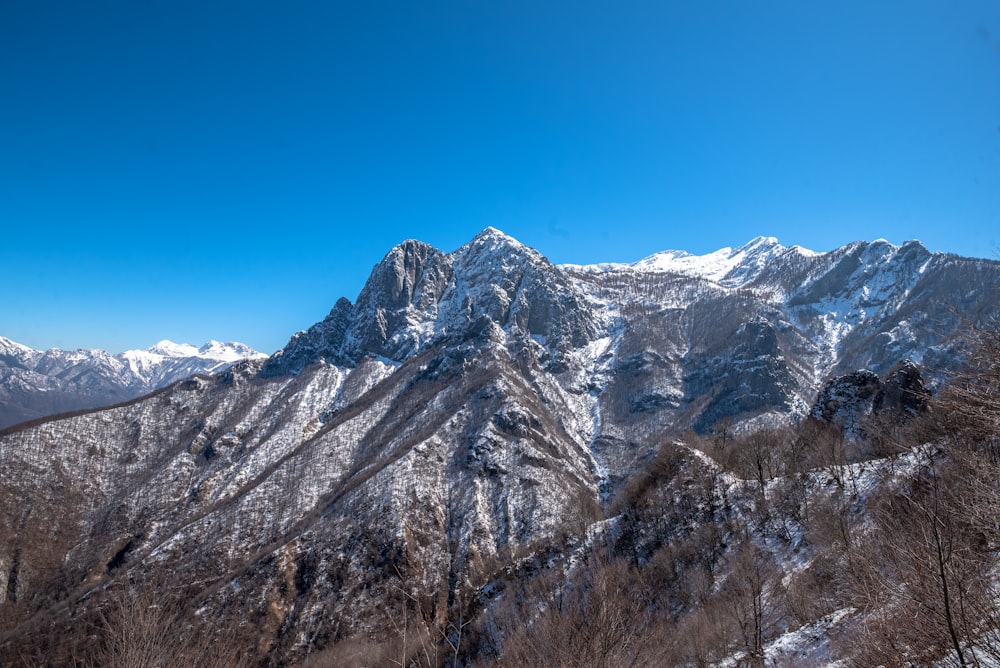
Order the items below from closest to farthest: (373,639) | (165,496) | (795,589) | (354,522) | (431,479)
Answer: (795,589) < (373,639) < (354,522) < (431,479) < (165,496)

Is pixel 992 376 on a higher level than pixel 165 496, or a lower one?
higher

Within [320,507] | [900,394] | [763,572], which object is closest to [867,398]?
[900,394]

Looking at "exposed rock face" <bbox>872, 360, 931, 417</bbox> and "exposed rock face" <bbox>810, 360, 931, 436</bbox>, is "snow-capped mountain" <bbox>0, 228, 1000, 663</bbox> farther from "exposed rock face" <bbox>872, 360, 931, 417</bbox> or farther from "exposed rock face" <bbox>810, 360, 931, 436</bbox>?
"exposed rock face" <bbox>810, 360, 931, 436</bbox>

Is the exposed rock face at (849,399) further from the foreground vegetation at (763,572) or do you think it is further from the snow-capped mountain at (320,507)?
the snow-capped mountain at (320,507)

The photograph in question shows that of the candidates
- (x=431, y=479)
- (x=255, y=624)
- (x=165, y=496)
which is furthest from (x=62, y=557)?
→ (x=431, y=479)

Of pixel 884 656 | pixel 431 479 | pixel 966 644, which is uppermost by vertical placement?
pixel 966 644

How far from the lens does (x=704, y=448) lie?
239 ft

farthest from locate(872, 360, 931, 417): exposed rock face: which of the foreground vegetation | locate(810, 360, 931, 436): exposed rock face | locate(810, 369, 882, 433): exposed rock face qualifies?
the foreground vegetation

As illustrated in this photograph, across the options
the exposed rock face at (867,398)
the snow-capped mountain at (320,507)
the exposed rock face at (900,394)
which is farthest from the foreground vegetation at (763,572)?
the snow-capped mountain at (320,507)

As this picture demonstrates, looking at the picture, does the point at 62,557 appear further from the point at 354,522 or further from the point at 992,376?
the point at 992,376

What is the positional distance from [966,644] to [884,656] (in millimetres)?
2209

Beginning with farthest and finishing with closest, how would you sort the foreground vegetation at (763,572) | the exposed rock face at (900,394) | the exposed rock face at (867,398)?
the exposed rock face at (867,398)
the exposed rock face at (900,394)
the foreground vegetation at (763,572)

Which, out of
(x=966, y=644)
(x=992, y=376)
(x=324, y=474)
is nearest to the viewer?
(x=966, y=644)

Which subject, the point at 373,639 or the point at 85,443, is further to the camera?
the point at 85,443
